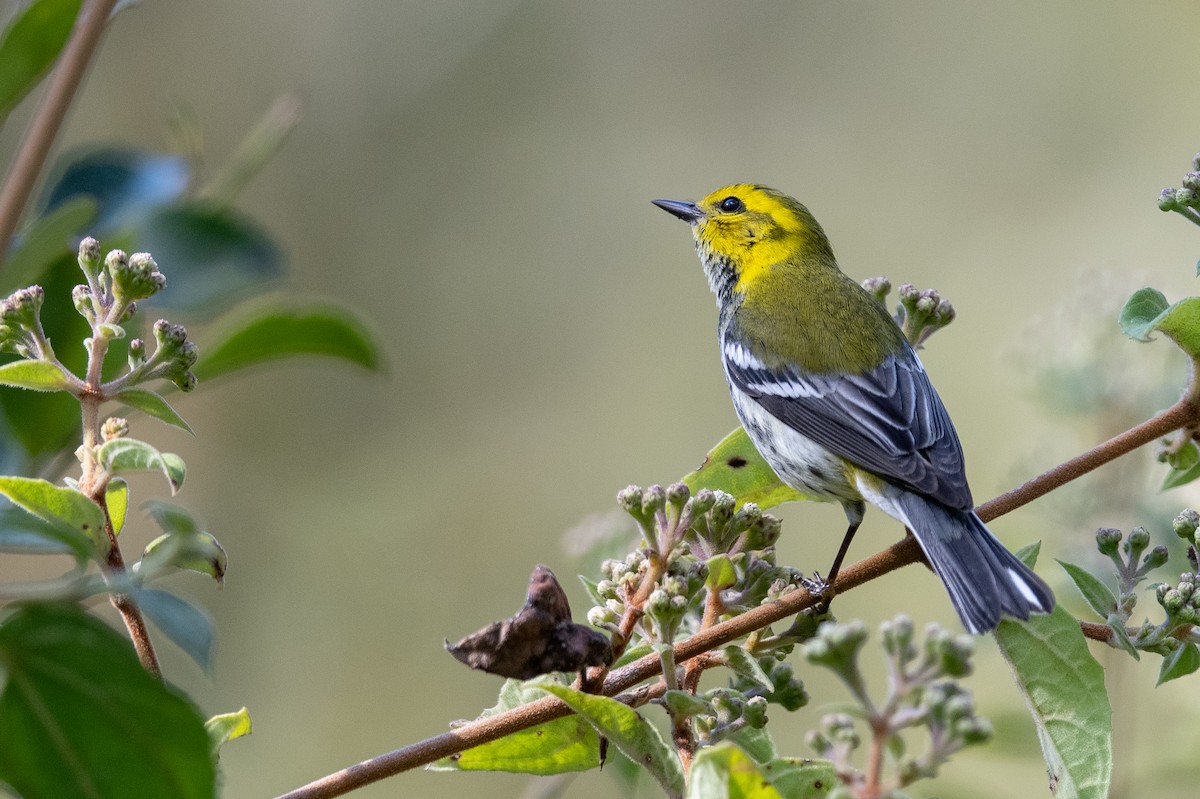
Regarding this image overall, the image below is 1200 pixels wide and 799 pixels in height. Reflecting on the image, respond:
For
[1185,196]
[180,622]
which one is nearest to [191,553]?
[180,622]

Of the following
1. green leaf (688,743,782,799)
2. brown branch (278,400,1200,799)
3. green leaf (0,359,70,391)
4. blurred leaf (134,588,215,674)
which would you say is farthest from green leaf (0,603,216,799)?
green leaf (688,743,782,799)

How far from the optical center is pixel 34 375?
65.4 inches

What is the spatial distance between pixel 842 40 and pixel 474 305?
13.0 feet

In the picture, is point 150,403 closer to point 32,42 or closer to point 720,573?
point 720,573

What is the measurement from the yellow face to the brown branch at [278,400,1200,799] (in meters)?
2.11

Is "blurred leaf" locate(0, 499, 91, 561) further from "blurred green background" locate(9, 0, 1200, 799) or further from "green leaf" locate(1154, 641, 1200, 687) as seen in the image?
"blurred green background" locate(9, 0, 1200, 799)

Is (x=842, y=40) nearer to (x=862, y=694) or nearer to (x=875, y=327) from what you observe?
(x=875, y=327)

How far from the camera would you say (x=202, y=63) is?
355 inches

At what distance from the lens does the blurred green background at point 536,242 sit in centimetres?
731

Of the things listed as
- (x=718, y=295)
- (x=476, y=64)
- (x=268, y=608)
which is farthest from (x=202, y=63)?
(x=718, y=295)

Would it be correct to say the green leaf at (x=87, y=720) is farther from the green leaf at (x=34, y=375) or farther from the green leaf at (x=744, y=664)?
the green leaf at (x=744, y=664)

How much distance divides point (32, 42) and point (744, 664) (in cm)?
191

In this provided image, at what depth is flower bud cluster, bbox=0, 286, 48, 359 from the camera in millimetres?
1752

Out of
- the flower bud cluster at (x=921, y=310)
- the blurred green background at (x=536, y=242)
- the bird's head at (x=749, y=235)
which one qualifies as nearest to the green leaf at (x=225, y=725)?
the flower bud cluster at (x=921, y=310)
